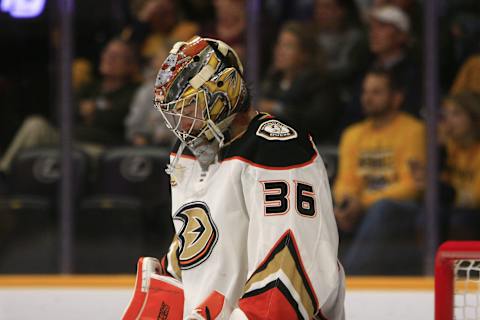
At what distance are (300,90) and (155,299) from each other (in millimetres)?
2794

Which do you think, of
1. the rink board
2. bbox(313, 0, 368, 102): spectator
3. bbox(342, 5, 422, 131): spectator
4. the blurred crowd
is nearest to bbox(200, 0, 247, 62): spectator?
the blurred crowd

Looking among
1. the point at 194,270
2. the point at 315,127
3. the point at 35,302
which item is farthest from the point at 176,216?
the point at 315,127

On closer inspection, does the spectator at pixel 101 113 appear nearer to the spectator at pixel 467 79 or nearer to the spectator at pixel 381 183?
the spectator at pixel 381 183

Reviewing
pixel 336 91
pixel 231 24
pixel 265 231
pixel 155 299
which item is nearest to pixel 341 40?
pixel 336 91

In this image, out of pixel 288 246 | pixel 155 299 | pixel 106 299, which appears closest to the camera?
pixel 288 246

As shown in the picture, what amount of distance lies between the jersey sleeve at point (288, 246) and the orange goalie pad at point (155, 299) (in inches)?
10.7

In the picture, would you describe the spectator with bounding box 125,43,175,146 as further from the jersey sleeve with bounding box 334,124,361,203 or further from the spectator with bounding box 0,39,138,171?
the jersey sleeve with bounding box 334,124,361,203

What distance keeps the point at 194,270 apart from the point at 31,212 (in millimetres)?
3122

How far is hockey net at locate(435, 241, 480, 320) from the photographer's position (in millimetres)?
1801

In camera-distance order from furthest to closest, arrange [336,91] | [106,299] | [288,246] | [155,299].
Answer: [336,91] < [106,299] < [155,299] < [288,246]

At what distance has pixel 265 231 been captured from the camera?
185 centimetres

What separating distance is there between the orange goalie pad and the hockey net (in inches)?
19.6

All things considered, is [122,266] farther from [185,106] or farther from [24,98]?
[185,106]

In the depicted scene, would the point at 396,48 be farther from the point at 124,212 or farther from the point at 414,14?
the point at 124,212
